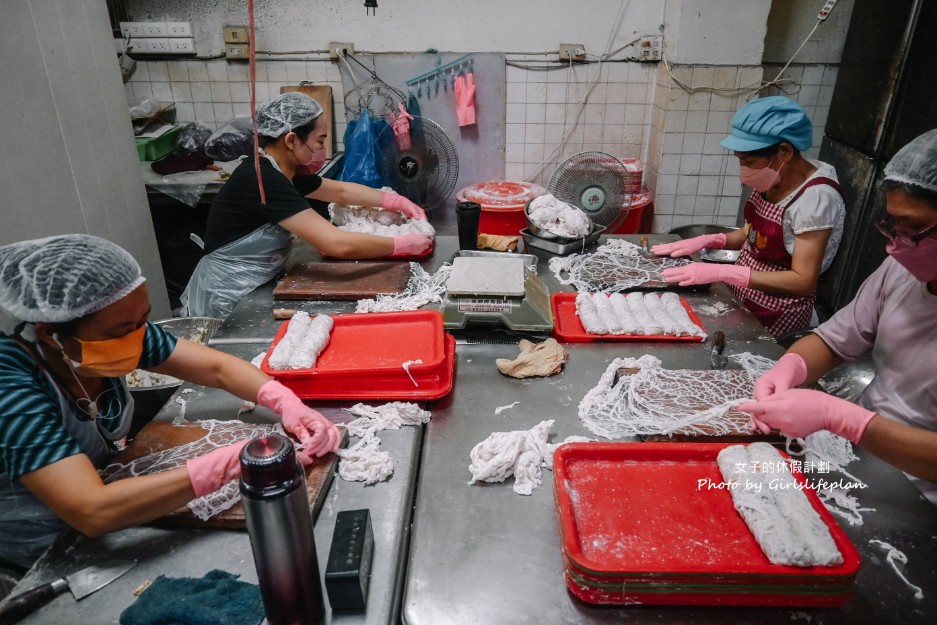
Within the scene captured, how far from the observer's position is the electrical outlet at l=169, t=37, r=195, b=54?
4.81 meters

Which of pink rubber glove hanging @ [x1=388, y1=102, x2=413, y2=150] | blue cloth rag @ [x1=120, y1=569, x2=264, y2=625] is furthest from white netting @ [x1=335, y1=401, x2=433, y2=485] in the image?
pink rubber glove hanging @ [x1=388, y1=102, x2=413, y2=150]

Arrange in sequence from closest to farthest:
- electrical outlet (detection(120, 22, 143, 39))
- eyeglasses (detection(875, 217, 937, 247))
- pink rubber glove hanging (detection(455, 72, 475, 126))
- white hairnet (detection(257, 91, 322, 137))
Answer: eyeglasses (detection(875, 217, 937, 247)) → white hairnet (detection(257, 91, 322, 137)) → electrical outlet (detection(120, 22, 143, 39)) → pink rubber glove hanging (detection(455, 72, 475, 126))

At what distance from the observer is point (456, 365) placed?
2146 millimetres

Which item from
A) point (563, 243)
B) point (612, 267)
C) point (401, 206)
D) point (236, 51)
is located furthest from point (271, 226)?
point (236, 51)

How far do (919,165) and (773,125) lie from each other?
103 centimetres

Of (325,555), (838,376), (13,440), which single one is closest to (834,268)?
(838,376)

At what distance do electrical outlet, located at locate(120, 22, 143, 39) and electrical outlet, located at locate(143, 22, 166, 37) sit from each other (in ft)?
0.12

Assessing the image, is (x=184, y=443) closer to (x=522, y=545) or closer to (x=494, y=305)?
(x=522, y=545)

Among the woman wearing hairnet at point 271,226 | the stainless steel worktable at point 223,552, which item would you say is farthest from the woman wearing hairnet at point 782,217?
the stainless steel worktable at point 223,552

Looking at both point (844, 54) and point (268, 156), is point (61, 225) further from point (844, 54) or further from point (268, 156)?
point (844, 54)

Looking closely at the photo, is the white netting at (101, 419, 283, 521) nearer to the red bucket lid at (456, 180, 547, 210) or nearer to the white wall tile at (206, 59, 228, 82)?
the red bucket lid at (456, 180, 547, 210)

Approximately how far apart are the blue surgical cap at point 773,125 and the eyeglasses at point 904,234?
3.08ft

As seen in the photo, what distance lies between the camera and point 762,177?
268cm

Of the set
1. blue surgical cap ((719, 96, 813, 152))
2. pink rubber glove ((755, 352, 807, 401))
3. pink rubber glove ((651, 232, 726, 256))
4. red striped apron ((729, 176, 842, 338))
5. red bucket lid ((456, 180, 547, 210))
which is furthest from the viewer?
red bucket lid ((456, 180, 547, 210))
